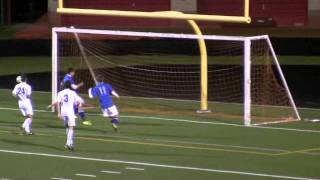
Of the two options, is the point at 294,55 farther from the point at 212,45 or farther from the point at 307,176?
the point at 307,176

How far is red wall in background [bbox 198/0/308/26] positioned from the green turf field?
27.2 m

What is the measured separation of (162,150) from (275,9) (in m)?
35.1

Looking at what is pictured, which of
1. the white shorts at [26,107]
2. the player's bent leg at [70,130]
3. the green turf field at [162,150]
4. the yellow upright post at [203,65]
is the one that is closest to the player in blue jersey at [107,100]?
the green turf field at [162,150]

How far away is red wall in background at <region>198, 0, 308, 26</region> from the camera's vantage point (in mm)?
49969

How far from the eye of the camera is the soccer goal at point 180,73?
23.1m

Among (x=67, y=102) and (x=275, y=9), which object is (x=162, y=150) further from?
(x=275, y=9)

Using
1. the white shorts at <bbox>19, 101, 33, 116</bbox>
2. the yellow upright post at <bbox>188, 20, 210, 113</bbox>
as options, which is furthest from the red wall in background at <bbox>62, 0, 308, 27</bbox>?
the white shorts at <bbox>19, 101, 33, 116</bbox>

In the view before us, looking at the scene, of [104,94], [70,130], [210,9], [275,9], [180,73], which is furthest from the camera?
[210,9]

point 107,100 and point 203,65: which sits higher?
point 203,65

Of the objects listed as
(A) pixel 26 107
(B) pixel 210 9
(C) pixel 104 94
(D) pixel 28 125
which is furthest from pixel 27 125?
(B) pixel 210 9

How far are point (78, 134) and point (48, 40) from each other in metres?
27.7

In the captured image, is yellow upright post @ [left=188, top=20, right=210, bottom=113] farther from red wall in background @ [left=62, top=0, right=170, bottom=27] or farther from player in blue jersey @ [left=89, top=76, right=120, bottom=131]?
red wall in background @ [left=62, top=0, right=170, bottom=27]

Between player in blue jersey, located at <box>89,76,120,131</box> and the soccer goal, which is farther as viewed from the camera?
the soccer goal

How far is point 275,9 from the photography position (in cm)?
5059
